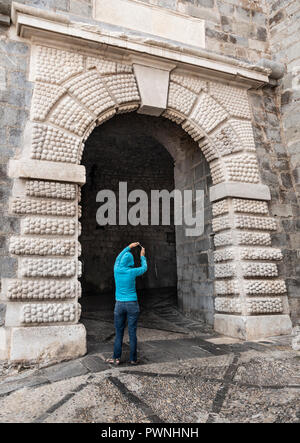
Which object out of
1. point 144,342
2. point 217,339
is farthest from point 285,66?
point 144,342

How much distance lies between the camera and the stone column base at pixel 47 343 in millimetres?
3236

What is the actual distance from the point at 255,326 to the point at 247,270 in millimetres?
727

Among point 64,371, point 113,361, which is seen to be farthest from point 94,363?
point 64,371

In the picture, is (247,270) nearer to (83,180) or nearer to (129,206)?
(83,180)

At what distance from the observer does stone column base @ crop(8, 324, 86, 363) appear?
3236 mm

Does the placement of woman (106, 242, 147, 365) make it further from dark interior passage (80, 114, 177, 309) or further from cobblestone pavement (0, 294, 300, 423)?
dark interior passage (80, 114, 177, 309)

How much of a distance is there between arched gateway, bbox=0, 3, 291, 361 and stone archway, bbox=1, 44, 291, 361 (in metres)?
0.01

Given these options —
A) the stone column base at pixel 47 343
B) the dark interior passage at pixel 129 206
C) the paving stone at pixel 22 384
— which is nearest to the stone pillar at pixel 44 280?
the stone column base at pixel 47 343

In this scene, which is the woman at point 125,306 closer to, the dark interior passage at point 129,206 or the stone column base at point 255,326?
the stone column base at point 255,326

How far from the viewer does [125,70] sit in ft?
15.0

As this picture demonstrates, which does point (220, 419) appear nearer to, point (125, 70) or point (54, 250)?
point (54, 250)

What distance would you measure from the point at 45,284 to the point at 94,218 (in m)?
6.35

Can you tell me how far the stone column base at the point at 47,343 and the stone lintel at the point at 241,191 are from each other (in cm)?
267

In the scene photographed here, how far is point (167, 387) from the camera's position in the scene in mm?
2658
